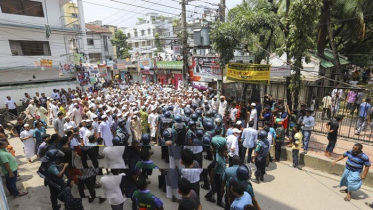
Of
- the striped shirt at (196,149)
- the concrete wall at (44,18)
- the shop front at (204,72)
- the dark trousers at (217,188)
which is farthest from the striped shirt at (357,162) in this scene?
the concrete wall at (44,18)

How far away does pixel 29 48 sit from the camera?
56.3 ft

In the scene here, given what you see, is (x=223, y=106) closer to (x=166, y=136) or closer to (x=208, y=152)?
(x=166, y=136)

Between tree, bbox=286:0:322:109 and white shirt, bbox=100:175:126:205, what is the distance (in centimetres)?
638

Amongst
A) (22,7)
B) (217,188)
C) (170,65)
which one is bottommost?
(217,188)

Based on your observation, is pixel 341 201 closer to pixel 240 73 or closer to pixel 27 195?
pixel 240 73

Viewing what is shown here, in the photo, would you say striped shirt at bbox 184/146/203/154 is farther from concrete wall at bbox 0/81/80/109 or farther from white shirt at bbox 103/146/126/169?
concrete wall at bbox 0/81/80/109

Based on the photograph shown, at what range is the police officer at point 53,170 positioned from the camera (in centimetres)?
394

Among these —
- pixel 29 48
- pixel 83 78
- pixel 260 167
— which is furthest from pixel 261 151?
pixel 29 48

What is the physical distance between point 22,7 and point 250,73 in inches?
723

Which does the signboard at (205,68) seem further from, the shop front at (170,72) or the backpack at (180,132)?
the backpack at (180,132)

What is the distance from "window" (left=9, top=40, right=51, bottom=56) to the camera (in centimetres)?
1649

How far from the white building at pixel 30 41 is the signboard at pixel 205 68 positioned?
11.6 meters

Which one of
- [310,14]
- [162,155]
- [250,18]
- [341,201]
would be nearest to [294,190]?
[341,201]

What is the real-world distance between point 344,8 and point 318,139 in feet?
29.5
